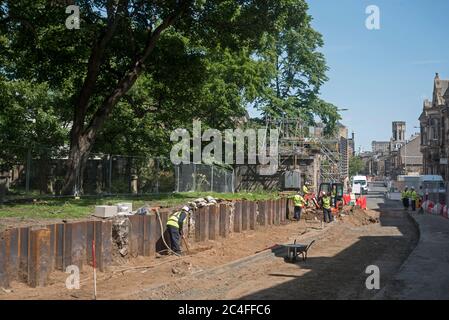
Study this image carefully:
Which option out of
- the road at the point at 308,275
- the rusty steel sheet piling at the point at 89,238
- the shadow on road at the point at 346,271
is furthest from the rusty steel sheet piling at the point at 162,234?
the shadow on road at the point at 346,271

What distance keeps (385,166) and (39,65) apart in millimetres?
160537

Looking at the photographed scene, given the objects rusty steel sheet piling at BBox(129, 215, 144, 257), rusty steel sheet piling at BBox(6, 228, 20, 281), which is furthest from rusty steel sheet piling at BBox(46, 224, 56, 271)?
rusty steel sheet piling at BBox(129, 215, 144, 257)

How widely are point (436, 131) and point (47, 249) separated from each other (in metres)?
70.7

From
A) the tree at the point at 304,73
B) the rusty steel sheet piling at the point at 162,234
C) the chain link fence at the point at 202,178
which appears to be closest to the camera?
the rusty steel sheet piling at the point at 162,234

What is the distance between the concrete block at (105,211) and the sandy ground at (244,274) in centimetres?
148

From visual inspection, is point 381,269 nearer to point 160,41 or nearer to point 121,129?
point 160,41

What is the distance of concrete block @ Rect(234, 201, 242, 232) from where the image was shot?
22.2 meters

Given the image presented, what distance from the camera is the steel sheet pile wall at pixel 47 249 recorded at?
1075 centimetres

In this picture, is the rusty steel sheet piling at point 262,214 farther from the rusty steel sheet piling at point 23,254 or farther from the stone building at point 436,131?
the stone building at point 436,131

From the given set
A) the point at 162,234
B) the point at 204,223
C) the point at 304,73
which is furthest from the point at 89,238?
the point at 304,73

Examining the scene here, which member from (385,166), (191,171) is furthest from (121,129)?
(385,166)

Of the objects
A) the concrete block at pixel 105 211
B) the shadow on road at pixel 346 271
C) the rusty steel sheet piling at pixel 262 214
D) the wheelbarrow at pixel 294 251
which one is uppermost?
the concrete block at pixel 105 211

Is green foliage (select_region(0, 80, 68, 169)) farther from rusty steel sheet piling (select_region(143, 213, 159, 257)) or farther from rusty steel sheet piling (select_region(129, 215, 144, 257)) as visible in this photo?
rusty steel sheet piling (select_region(129, 215, 144, 257))

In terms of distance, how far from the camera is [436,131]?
7369cm
